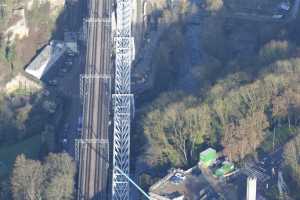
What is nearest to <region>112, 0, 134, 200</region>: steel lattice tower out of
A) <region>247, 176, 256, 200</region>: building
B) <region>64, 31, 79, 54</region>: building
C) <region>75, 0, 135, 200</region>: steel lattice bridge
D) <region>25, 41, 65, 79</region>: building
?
<region>75, 0, 135, 200</region>: steel lattice bridge

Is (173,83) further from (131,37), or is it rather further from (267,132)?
(267,132)

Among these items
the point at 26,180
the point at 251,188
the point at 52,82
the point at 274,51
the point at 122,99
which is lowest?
the point at 26,180

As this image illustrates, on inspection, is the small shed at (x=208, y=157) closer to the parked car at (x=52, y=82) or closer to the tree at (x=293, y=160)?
the tree at (x=293, y=160)

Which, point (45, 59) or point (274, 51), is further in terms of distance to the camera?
point (45, 59)

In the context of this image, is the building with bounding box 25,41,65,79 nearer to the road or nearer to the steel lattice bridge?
the steel lattice bridge

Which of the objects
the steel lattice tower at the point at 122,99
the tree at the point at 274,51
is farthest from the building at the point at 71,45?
the tree at the point at 274,51

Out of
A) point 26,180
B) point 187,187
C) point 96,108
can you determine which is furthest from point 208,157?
point 96,108

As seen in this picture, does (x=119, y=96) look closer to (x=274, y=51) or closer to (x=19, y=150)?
(x=19, y=150)
